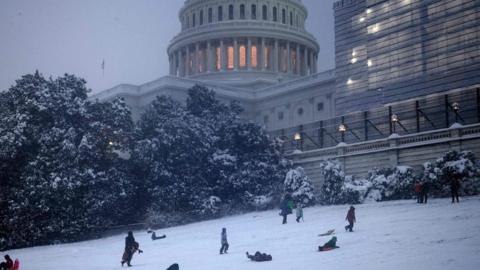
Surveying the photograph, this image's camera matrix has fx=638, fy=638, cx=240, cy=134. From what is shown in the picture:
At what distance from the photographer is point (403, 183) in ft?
146

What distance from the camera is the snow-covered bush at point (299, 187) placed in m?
49.8

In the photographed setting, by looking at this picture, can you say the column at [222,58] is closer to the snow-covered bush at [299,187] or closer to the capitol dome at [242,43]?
the capitol dome at [242,43]

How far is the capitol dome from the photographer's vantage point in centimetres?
10712

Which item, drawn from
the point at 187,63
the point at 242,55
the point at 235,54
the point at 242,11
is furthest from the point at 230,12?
the point at 187,63

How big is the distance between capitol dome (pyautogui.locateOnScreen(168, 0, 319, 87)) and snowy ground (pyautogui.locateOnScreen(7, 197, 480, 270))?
210 ft

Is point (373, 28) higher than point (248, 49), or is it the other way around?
point (248, 49)

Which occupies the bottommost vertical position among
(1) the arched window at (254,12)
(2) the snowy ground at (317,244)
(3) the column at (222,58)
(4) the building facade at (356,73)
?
(2) the snowy ground at (317,244)

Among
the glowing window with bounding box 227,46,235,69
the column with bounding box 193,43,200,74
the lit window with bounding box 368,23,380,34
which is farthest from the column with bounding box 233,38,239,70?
the lit window with bounding box 368,23,380,34

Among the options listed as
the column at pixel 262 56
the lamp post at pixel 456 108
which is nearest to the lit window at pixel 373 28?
the lamp post at pixel 456 108

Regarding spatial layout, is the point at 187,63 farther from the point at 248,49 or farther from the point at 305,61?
the point at 305,61

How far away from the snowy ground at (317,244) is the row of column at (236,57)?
64642mm

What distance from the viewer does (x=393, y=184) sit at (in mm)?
45031

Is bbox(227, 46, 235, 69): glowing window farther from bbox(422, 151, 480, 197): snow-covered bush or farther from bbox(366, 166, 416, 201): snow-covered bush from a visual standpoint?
bbox(422, 151, 480, 197): snow-covered bush

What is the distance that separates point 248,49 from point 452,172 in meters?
71.1
